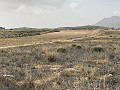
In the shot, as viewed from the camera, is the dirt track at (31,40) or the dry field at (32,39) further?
the dry field at (32,39)

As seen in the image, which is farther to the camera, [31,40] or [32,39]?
[32,39]

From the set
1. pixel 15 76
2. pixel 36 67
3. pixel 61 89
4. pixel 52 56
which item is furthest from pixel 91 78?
pixel 52 56

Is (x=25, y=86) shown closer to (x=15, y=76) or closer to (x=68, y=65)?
(x=15, y=76)

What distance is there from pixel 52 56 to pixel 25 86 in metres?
8.42

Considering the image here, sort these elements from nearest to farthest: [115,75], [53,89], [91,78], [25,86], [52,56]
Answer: [53,89] < [25,86] < [91,78] < [115,75] < [52,56]

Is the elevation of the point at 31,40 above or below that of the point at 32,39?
above

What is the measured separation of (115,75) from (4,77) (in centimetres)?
502

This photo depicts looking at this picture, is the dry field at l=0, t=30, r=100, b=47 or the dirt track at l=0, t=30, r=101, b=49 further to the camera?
the dry field at l=0, t=30, r=100, b=47

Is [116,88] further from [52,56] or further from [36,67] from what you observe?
[52,56]

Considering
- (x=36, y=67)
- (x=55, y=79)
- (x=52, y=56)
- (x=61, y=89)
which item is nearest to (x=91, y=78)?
(x=55, y=79)

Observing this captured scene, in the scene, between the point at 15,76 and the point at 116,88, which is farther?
the point at 15,76

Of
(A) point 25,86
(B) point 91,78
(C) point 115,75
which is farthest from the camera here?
(C) point 115,75

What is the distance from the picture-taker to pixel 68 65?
679 inches

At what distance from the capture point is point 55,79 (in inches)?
494
